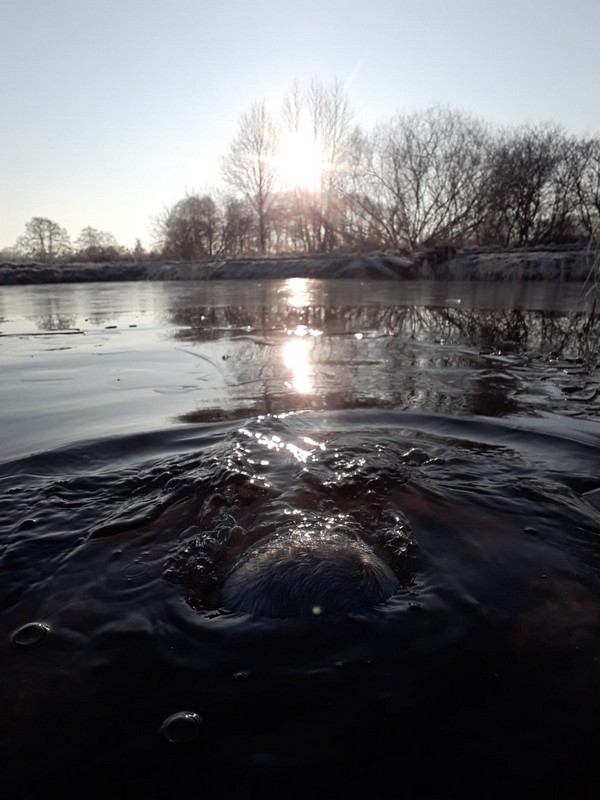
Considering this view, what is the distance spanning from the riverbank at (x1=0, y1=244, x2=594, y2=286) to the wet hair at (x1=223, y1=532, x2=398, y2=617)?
15888mm

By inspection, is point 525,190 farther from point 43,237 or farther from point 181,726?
point 43,237

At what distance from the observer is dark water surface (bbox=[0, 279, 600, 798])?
42.6 inches

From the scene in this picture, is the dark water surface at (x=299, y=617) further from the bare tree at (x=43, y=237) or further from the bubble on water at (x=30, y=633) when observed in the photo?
the bare tree at (x=43, y=237)

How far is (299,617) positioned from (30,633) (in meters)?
0.79

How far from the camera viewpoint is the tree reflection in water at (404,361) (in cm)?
350

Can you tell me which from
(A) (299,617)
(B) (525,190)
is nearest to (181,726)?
(A) (299,617)

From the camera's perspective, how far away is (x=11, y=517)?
2014 mm

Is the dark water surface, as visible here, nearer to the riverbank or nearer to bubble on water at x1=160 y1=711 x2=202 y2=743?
bubble on water at x1=160 y1=711 x2=202 y2=743

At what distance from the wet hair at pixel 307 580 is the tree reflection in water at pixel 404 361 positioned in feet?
5.51

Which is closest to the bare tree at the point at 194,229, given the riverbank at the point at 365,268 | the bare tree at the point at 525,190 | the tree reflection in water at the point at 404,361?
the riverbank at the point at 365,268

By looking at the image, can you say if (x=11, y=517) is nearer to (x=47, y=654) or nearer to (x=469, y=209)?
(x=47, y=654)

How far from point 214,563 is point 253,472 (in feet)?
2.14

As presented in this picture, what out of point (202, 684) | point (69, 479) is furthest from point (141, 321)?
point (202, 684)

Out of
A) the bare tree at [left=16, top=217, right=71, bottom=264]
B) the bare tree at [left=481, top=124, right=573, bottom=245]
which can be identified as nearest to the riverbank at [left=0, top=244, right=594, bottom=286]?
the bare tree at [left=481, top=124, right=573, bottom=245]
